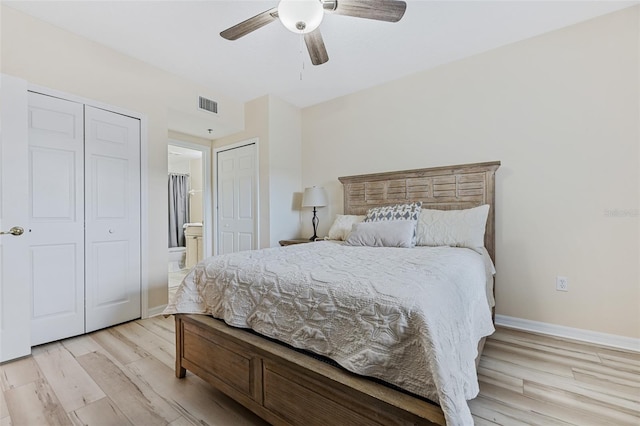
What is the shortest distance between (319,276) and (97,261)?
7.96 ft

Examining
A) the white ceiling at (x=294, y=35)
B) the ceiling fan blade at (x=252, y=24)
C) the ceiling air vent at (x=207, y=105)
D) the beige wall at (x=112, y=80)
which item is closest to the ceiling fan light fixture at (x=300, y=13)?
the ceiling fan blade at (x=252, y=24)

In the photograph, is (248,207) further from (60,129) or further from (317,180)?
(60,129)

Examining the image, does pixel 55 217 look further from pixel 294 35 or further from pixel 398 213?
pixel 398 213

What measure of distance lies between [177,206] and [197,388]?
584 centimetres

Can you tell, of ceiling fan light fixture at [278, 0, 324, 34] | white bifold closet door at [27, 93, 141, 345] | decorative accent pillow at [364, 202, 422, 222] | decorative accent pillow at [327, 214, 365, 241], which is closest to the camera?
ceiling fan light fixture at [278, 0, 324, 34]

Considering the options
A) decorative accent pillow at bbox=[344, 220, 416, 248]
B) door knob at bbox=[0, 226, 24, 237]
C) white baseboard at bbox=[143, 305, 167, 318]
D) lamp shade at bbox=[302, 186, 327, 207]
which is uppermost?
lamp shade at bbox=[302, 186, 327, 207]

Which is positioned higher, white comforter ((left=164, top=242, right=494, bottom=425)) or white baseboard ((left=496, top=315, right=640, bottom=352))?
white comforter ((left=164, top=242, right=494, bottom=425))

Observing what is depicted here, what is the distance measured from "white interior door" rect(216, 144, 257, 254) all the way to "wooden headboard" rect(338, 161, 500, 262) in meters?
1.30

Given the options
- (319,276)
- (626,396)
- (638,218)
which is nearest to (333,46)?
(319,276)

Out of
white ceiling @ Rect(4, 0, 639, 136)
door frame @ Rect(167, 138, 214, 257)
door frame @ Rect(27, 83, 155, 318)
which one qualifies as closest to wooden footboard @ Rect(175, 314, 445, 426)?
door frame @ Rect(27, 83, 155, 318)

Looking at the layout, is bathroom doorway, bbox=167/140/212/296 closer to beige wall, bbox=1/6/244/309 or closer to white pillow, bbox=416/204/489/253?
beige wall, bbox=1/6/244/309

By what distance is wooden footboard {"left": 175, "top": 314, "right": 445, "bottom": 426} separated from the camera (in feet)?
3.11

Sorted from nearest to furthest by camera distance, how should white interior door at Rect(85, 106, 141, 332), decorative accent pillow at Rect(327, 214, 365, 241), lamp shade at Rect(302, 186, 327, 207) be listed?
1. white interior door at Rect(85, 106, 141, 332)
2. decorative accent pillow at Rect(327, 214, 365, 241)
3. lamp shade at Rect(302, 186, 327, 207)

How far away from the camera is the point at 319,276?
1299mm
